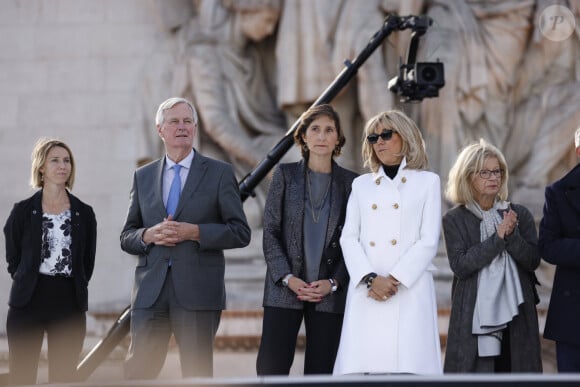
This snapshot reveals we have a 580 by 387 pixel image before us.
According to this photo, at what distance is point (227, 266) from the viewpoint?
851 cm

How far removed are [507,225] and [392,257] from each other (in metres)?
0.64

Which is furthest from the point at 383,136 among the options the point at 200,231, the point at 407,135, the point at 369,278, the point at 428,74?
the point at 428,74

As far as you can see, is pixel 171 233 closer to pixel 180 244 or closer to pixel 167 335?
pixel 180 244

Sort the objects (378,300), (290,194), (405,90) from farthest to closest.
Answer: (405,90) → (290,194) → (378,300)

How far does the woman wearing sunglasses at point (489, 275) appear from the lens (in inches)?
187

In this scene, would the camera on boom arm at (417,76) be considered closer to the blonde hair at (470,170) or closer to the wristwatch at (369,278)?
the blonde hair at (470,170)

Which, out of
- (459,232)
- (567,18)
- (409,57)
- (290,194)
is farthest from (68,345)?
(567,18)

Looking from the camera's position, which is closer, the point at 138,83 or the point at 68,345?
the point at 68,345

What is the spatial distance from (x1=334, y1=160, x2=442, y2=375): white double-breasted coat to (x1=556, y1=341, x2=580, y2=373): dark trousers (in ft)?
1.82

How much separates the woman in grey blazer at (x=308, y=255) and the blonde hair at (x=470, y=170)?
511mm

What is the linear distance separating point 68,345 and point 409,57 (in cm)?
276

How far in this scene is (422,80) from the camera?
6340 millimetres

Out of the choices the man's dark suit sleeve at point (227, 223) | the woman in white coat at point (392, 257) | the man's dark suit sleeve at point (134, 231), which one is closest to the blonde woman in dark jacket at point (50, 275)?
the man's dark suit sleeve at point (134, 231)

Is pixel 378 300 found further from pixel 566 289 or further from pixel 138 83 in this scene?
pixel 138 83
